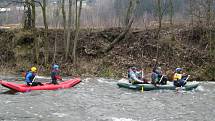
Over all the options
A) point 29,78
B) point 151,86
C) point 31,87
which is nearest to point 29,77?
point 29,78

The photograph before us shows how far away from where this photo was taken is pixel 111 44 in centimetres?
3284

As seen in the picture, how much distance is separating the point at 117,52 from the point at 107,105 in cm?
1415

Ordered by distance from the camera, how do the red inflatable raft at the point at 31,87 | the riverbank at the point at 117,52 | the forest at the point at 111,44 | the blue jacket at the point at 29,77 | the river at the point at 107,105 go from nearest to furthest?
the river at the point at 107,105, the red inflatable raft at the point at 31,87, the blue jacket at the point at 29,77, the riverbank at the point at 117,52, the forest at the point at 111,44

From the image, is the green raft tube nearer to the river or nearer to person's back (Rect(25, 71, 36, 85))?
the river

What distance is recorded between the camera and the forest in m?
29.6

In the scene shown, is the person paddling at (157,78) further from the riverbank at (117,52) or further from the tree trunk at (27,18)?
the tree trunk at (27,18)

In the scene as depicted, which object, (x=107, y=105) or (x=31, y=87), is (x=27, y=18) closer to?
(x=31, y=87)

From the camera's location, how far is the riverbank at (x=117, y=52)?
1160 inches

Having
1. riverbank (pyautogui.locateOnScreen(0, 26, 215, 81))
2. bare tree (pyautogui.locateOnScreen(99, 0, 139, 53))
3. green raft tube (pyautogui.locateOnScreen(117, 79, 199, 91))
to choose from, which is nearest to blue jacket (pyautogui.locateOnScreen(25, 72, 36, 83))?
green raft tube (pyautogui.locateOnScreen(117, 79, 199, 91))

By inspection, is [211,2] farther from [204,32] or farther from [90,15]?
[90,15]

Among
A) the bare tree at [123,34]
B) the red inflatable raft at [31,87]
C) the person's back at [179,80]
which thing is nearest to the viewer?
the red inflatable raft at [31,87]

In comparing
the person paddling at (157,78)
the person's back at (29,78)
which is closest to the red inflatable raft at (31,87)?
the person's back at (29,78)

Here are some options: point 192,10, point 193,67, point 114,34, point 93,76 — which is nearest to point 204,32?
point 192,10

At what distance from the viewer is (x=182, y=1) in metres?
39.1
